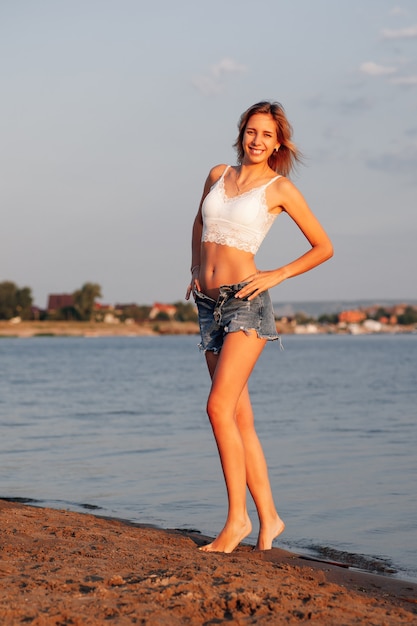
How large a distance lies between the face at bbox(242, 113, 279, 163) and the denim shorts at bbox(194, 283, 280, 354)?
0.74 m

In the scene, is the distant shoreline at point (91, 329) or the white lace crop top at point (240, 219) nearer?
Answer: the white lace crop top at point (240, 219)

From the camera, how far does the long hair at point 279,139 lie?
4.91 m

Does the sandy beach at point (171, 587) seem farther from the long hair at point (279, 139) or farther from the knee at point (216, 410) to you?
the long hair at point (279, 139)

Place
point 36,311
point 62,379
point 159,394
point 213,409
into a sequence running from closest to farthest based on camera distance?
point 213,409 → point 159,394 → point 62,379 → point 36,311

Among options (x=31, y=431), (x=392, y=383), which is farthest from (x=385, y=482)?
(x=392, y=383)

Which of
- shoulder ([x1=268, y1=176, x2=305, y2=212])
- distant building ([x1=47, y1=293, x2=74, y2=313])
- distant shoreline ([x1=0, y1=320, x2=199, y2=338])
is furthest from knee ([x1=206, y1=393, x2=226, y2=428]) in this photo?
distant building ([x1=47, y1=293, x2=74, y2=313])

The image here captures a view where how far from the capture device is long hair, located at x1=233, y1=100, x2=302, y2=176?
491cm

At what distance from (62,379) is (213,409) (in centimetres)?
2566

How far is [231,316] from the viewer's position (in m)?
4.76

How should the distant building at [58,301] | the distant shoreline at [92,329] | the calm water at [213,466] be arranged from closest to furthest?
the calm water at [213,466] → the distant shoreline at [92,329] → the distant building at [58,301]

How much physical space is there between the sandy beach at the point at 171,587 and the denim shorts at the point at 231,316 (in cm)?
113

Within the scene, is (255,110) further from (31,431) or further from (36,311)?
(36,311)

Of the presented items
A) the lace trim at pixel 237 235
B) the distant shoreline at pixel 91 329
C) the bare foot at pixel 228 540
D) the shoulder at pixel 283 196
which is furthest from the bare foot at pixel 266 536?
the distant shoreline at pixel 91 329

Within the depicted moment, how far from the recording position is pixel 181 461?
32.8 ft
